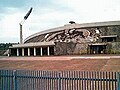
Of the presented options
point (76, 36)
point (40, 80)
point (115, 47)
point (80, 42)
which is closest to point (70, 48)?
point (80, 42)

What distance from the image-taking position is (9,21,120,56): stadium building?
48.1m

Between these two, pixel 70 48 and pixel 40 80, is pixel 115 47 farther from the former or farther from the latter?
pixel 40 80

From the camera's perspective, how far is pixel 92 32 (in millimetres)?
52750

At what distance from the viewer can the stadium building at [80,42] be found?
48094 millimetres

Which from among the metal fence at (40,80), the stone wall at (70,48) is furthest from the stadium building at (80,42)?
the metal fence at (40,80)

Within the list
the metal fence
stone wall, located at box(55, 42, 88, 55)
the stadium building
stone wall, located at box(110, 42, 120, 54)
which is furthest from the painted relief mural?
the metal fence

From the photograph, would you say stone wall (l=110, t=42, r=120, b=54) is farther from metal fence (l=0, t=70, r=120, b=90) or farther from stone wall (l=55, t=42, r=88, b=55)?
metal fence (l=0, t=70, r=120, b=90)

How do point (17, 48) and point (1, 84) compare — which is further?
point (17, 48)

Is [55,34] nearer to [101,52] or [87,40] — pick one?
[87,40]

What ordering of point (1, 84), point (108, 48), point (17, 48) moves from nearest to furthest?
point (1, 84) → point (108, 48) → point (17, 48)

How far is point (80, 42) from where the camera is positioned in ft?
169

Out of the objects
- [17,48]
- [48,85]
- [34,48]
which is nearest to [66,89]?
[48,85]

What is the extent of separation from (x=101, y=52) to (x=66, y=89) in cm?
3835

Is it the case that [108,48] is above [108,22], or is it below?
below
